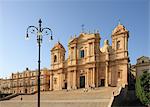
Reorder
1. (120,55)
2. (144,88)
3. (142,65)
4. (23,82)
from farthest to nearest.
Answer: (23,82) → (142,65) → (120,55) → (144,88)

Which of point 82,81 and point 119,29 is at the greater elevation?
point 119,29

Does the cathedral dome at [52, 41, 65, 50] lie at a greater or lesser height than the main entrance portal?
greater

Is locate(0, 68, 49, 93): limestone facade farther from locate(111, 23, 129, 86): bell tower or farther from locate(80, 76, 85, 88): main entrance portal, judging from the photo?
locate(111, 23, 129, 86): bell tower

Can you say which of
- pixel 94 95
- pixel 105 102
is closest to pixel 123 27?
pixel 94 95

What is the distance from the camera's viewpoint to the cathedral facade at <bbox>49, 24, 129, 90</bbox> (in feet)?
155

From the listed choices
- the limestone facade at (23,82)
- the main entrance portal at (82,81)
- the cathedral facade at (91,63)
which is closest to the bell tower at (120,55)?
the cathedral facade at (91,63)

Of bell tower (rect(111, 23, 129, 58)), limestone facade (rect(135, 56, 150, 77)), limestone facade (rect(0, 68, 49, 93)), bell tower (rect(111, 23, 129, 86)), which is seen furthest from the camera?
limestone facade (rect(0, 68, 49, 93))

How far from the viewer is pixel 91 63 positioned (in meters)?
49.9

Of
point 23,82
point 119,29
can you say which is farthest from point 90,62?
point 23,82

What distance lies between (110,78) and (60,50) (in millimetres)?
13407

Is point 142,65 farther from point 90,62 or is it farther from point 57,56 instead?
point 57,56

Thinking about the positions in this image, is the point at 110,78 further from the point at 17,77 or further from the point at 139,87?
the point at 17,77

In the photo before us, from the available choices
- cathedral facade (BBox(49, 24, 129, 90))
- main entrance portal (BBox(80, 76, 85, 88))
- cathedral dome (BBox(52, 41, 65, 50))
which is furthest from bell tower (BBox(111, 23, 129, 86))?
cathedral dome (BBox(52, 41, 65, 50))

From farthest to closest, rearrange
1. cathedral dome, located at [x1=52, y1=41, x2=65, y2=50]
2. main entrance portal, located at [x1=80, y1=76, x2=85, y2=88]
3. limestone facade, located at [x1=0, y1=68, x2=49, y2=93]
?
limestone facade, located at [x1=0, y1=68, x2=49, y2=93], cathedral dome, located at [x1=52, y1=41, x2=65, y2=50], main entrance portal, located at [x1=80, y1=76, x2=85, y2=88]
